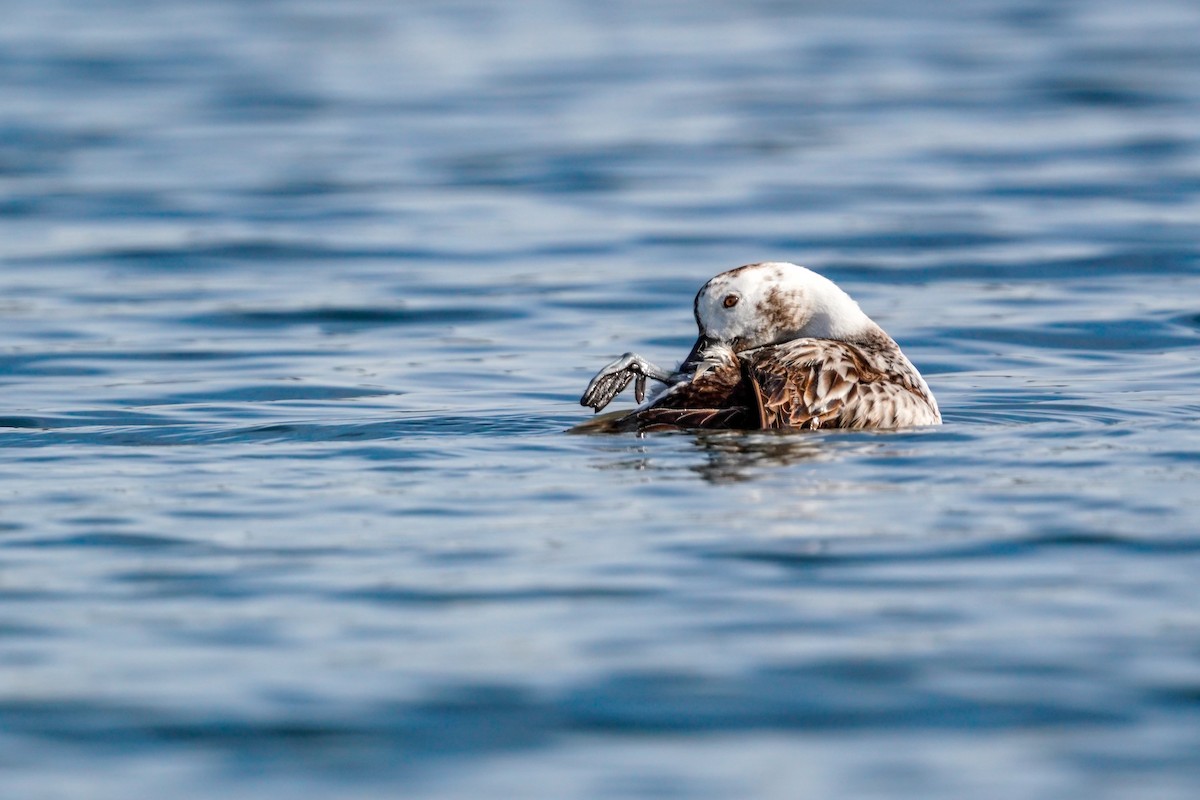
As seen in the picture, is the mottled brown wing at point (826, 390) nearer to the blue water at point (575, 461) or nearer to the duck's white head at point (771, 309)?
the blue water at point (575, 461)

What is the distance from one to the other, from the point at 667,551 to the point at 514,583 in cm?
57

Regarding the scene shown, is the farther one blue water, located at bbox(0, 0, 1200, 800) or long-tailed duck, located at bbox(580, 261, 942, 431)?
long-tailed duck, located at bbox(580, 261, 942, 431)

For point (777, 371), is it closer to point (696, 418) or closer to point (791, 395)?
point (791, 395)

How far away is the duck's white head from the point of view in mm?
9578

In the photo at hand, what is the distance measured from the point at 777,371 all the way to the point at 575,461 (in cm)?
97

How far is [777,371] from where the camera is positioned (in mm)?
8703

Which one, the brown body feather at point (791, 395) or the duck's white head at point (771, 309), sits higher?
the duck's white head at point (771, 309)

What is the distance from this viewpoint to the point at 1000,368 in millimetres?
11844

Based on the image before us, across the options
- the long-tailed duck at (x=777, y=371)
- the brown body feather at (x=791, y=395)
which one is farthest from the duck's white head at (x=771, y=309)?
the brown body feather at (x=791, y=395)

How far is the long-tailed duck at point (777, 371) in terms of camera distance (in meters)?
8.58

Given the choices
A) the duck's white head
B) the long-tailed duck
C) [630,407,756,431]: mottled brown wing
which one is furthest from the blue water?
the duck's white head

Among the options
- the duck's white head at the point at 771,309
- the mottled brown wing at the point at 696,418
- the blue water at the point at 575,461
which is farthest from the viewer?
the duck's white head at the point at 771,309

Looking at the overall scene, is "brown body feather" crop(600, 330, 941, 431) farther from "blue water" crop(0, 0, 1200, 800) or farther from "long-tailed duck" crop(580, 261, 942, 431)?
"blue water" crop(0, 0, 1200, 800)

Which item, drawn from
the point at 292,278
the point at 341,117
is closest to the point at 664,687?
the point at 292,278
